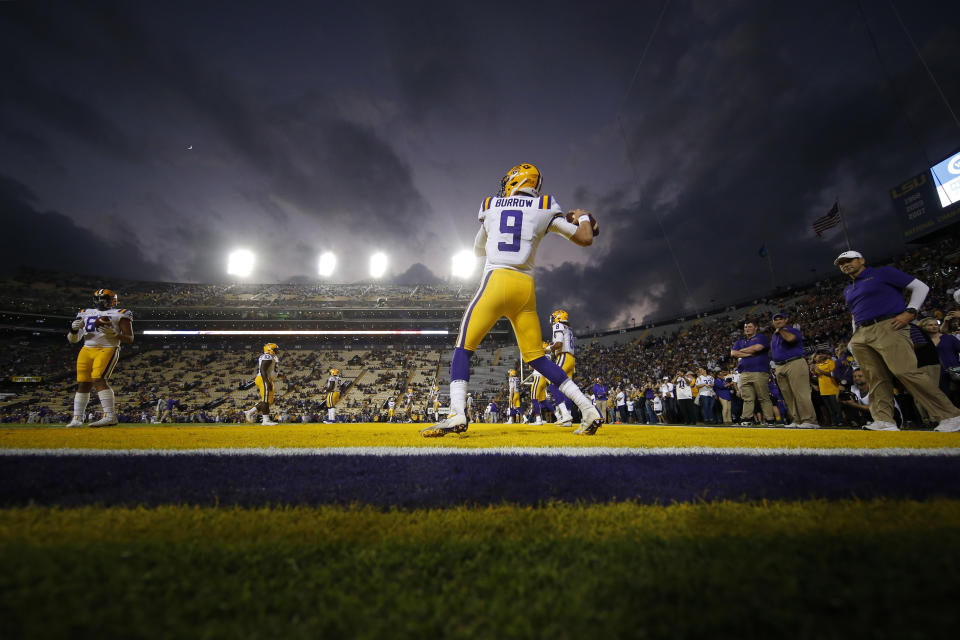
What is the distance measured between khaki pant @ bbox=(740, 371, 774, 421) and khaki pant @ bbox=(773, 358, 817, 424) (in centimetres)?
55

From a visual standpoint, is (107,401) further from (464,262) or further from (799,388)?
(464,262)

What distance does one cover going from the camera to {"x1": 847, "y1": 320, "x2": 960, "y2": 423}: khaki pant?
409cm

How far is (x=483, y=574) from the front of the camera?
0.93m

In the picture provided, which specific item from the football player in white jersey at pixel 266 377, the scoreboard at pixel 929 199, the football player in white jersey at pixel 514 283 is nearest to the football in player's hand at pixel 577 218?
the football player in white jersey at pixel 514 283

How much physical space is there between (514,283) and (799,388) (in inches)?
211

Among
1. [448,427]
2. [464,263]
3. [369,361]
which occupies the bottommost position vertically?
[448,427]

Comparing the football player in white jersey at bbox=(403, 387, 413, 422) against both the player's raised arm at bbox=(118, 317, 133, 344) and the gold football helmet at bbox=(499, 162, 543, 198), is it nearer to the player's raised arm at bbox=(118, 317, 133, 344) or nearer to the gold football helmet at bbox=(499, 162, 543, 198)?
the player's raised arm at bbox=(118, 317, 133, 344)

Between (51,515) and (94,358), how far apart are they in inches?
256

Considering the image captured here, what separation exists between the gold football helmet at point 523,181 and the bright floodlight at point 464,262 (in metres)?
33.8

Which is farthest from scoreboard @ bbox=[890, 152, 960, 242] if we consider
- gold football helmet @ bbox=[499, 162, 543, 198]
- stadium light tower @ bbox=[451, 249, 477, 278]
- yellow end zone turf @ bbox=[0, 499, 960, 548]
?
yellow end zone turf @ bbox=[0, 499, 960, 548]

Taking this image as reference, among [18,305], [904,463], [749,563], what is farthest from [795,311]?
[18,305]

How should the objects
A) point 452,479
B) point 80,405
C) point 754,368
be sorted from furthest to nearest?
point 754,368 < point 80,405 < point 452,479

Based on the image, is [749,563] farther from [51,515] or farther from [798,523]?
[51,515]

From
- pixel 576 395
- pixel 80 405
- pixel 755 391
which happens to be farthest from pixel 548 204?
pixel 80 405
